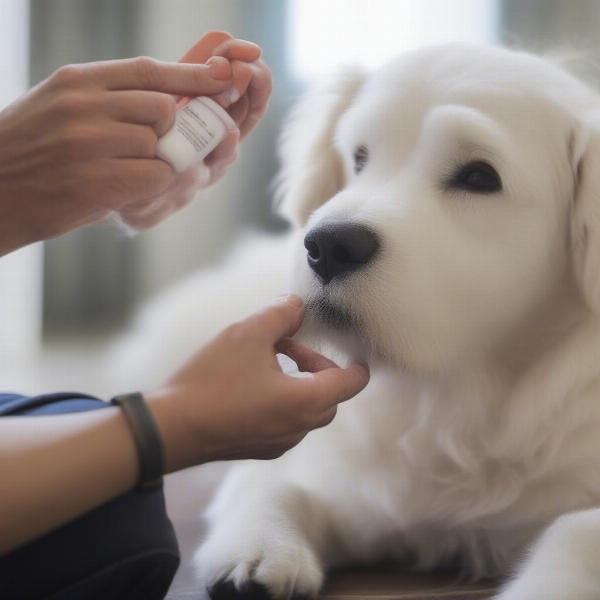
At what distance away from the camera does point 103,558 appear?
904 mm

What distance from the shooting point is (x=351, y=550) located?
1284 millimetres

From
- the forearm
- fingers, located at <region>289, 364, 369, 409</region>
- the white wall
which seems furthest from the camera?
the white wall

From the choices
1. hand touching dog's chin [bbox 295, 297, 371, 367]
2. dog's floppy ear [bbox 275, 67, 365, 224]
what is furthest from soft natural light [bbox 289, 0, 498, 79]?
hand touching dog's chin [bbox 295, 297, 371, 367]

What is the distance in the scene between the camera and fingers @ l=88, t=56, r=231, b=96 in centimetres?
107

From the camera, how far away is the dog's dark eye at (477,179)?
1143 mm

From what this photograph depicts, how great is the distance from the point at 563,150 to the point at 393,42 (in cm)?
179

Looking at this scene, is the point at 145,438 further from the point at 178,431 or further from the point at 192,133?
the point at 192,133

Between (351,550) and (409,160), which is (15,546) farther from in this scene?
(409,160)

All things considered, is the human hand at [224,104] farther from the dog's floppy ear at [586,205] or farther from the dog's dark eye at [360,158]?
the dog's floppy ear at [586,205]

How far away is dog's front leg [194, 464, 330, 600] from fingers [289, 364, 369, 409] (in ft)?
0.79

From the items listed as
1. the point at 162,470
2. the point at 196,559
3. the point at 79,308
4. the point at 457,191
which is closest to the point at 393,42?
the point at 79,308

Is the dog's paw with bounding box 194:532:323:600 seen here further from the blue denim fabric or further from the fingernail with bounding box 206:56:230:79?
the fingernail with bounding box 206:56:230:79

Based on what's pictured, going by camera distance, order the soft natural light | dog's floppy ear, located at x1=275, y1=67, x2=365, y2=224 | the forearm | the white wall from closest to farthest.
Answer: the forearm
dog's floppy ear, located at x1=275, y1=67, x2=365, y2=224
the soft natural light
the white wall

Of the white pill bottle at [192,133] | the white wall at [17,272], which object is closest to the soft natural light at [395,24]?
the white wall at [17,272]
